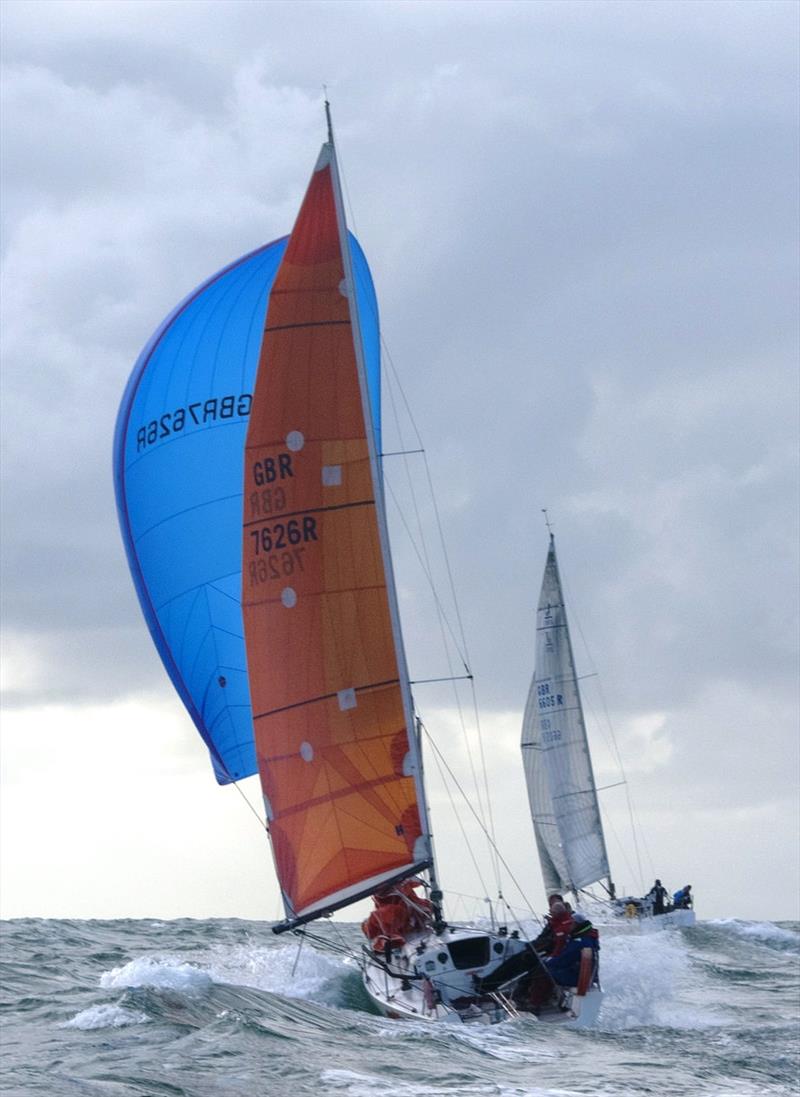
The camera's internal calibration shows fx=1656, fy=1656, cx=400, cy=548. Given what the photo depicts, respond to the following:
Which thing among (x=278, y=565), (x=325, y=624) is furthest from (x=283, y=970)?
(x=278, y=565)

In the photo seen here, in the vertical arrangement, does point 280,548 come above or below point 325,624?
above

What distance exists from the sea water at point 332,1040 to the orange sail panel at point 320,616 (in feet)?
7.08

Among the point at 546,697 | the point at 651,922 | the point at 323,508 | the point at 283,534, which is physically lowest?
the point at 651,922

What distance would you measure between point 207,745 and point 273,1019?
20.1 ft

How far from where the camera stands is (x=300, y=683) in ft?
64.9

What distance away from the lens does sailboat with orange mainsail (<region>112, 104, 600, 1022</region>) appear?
1972 centimetres

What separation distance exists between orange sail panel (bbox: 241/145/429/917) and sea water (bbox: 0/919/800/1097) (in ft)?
7.08

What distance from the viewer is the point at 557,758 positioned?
43.3 metres

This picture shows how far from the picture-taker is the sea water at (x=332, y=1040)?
14.9 meters

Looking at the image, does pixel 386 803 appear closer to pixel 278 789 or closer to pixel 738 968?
pixel 278 789

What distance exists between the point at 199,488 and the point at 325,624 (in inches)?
195

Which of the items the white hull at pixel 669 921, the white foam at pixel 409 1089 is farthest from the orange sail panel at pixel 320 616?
the white hull at pixel 669 921

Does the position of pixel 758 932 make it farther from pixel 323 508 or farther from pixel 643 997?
pixel 323 508

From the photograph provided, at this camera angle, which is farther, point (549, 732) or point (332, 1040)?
point (549, 732)
